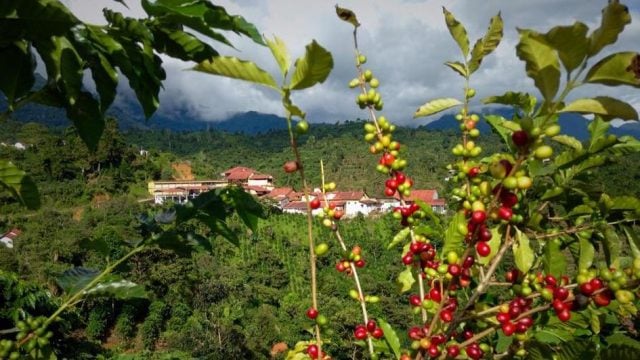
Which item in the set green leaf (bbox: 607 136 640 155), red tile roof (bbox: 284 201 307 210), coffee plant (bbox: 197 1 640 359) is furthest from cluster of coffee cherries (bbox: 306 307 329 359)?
red tile roof (bbox: 284 201 307 210)

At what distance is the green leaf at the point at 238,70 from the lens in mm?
1037

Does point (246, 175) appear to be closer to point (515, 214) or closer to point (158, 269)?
point (158, 269)

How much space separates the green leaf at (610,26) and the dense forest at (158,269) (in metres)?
2.03

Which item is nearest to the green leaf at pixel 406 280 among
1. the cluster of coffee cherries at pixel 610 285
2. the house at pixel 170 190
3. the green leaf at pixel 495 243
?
the green leaf at pixel 495 243

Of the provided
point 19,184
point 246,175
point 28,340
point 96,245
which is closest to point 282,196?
point 246,175

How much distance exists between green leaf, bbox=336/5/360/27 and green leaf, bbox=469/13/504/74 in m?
0.46

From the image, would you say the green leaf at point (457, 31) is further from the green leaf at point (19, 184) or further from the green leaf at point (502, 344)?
the green leaf at point (19, 184)

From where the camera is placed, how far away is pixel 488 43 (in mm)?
1450

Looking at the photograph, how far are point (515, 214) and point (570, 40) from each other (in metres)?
0.69

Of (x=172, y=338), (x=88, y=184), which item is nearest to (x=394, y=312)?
(x=172, y=338)

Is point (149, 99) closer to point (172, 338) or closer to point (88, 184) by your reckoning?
point (172, 338)

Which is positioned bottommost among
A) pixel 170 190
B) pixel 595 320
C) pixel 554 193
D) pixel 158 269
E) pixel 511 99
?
pixel 158 269

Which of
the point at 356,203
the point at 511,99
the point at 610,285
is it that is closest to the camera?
the point at 610,285

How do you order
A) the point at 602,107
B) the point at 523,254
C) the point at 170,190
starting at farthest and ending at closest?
1. the point at 170,190
2. the point at 523,254
3. the point at 602,107
